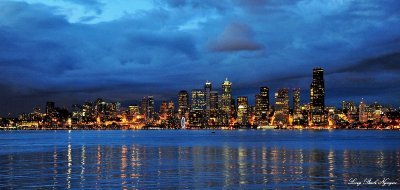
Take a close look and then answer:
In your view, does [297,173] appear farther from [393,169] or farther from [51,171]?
[51,171]

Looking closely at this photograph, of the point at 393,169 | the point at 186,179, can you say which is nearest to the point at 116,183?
the point at 186,179

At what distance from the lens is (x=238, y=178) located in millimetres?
48062

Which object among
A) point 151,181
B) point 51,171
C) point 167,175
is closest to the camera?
point 151,181

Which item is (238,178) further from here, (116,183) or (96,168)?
(96,168)

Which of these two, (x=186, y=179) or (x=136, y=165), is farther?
(x=136, y=165)

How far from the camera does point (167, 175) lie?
50.9 m

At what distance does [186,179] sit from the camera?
47.4m

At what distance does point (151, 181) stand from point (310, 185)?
12481 mm

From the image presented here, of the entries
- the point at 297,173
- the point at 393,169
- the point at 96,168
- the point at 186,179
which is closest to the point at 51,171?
the point at 96,168

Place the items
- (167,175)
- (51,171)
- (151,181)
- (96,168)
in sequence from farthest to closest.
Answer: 1. (96,168)
2. (51,171)
3. (167,175)
4. (151,181)

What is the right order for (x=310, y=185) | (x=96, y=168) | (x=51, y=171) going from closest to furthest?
(x=310, y=185) < (x=51, y=171) < (x=96, y=168)

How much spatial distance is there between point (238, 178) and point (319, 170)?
10935 mm

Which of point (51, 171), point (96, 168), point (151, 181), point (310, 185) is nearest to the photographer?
point (310, 185)

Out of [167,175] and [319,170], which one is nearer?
[167,175]
